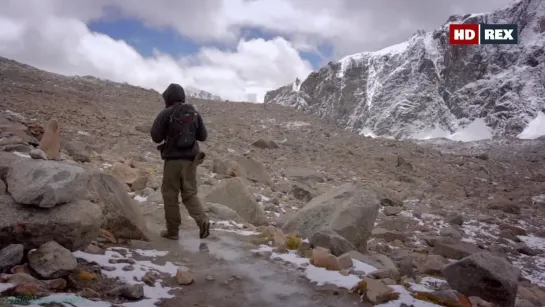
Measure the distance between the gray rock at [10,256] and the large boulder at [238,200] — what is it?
430cm

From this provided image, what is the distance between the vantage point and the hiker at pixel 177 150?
220 inches

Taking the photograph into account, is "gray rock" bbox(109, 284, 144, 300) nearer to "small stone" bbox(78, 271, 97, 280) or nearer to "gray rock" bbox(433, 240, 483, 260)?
"small stone" bbox(78, 271, 97, 280)

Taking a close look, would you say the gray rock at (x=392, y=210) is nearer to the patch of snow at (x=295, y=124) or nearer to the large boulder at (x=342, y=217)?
the large boulder at (x=342, y=217)

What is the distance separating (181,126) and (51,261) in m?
2.29

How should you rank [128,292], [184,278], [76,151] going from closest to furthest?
1. [128,292]
2. [184,278]
3. [76,151]

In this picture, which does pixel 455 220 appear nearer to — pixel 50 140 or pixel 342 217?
pixel 342 217

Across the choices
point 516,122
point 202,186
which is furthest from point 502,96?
point 202,186

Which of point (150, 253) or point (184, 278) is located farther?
point (150, 253)

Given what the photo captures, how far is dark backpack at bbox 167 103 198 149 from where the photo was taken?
557 centimetres

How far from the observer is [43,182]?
425 centimetres

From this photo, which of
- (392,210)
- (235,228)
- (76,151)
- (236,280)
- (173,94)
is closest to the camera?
(236,280)

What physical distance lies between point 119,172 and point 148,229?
102 inches

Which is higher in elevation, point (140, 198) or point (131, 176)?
point (131, 176)

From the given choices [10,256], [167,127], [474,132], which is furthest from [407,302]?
[474,132]
